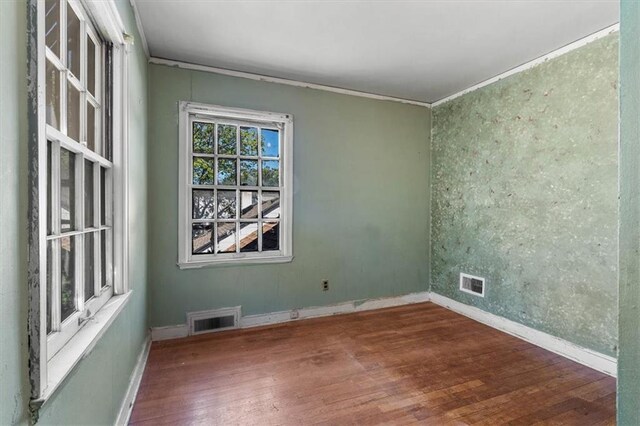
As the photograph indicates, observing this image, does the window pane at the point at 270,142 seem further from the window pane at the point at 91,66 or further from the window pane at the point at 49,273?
the window pane at the point at 49,273

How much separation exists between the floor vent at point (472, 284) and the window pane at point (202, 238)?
2.80 metres

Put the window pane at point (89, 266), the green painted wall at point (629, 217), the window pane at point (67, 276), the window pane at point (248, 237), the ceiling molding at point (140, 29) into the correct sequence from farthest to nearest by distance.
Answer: the window pane at point (248, 237) → the ceiling molding at point (140, 29) → the window pane at point (89, 266) → the window pane at point (67, 276) → the green painted wall at point (629, 217)

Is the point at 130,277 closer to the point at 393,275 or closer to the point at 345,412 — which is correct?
the point at 345,412

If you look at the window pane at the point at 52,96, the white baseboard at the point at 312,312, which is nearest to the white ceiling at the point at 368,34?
the window pane at the point at 52,96

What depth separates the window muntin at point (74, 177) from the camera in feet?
3.33

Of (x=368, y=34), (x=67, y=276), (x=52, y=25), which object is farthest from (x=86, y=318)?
(x=368, y=34)

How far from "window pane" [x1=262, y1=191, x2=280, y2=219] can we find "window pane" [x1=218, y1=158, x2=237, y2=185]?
355 millimetres

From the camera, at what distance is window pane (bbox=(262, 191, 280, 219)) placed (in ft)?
10.4

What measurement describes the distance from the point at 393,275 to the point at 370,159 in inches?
57.6

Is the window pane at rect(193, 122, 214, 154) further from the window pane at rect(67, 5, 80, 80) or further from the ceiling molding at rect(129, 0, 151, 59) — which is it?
the window pane at rect(67, 5, 80, 80)

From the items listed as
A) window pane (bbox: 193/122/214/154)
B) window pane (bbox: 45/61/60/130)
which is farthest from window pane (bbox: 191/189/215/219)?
window pane (bbox: 45/61/60/130)

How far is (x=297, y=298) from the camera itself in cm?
325

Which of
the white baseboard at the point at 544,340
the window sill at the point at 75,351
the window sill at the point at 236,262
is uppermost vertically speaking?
the window sill at the point at 75,351

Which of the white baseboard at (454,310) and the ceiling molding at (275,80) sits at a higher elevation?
the ceiling molding at (275,80)
